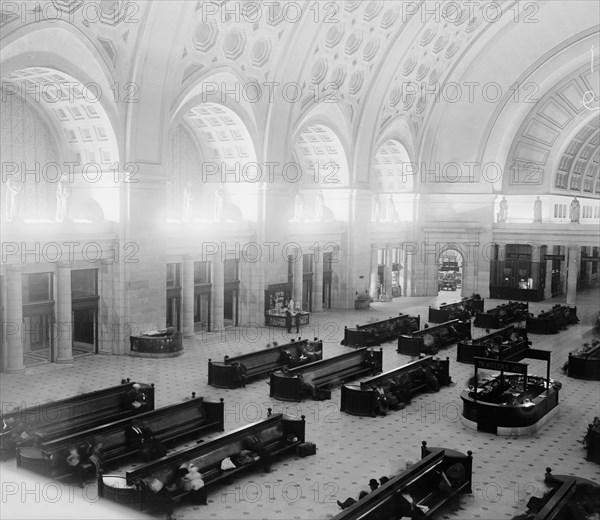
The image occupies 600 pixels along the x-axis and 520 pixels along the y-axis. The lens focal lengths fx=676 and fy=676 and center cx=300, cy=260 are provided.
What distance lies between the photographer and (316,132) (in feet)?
96.4

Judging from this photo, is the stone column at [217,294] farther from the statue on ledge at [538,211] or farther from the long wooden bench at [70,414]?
the statue on ledge at [538,211]

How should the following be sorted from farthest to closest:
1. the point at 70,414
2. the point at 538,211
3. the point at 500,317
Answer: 1. the point at 538,211
2. the point at 500,317
3. the point at 70,414

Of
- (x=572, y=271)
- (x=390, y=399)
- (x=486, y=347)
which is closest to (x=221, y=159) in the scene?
(x=486, y=347)

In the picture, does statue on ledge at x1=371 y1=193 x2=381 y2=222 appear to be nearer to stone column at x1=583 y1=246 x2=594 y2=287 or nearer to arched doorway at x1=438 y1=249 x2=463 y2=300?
arched doorway at x1=438 y1=249 x2=463 y2=300

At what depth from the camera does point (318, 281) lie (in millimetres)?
29844

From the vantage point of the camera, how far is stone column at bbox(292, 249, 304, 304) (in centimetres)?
2805

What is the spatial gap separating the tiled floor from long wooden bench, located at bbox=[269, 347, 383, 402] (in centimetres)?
31

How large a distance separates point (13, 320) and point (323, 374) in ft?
26.8

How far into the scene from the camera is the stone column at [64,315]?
744 inches

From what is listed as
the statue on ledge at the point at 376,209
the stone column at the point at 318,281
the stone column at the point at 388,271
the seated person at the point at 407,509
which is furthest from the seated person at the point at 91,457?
the stone column at the point at 388,271

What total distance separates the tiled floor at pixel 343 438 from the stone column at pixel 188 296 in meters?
1.41

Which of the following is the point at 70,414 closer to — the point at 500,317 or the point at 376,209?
the point at 500,317

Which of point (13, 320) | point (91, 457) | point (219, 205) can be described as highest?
point (219, 205)

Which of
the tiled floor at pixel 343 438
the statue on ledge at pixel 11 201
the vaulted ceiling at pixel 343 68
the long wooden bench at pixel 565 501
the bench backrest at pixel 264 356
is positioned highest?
the vaulted ceiling at pixel 343 68
